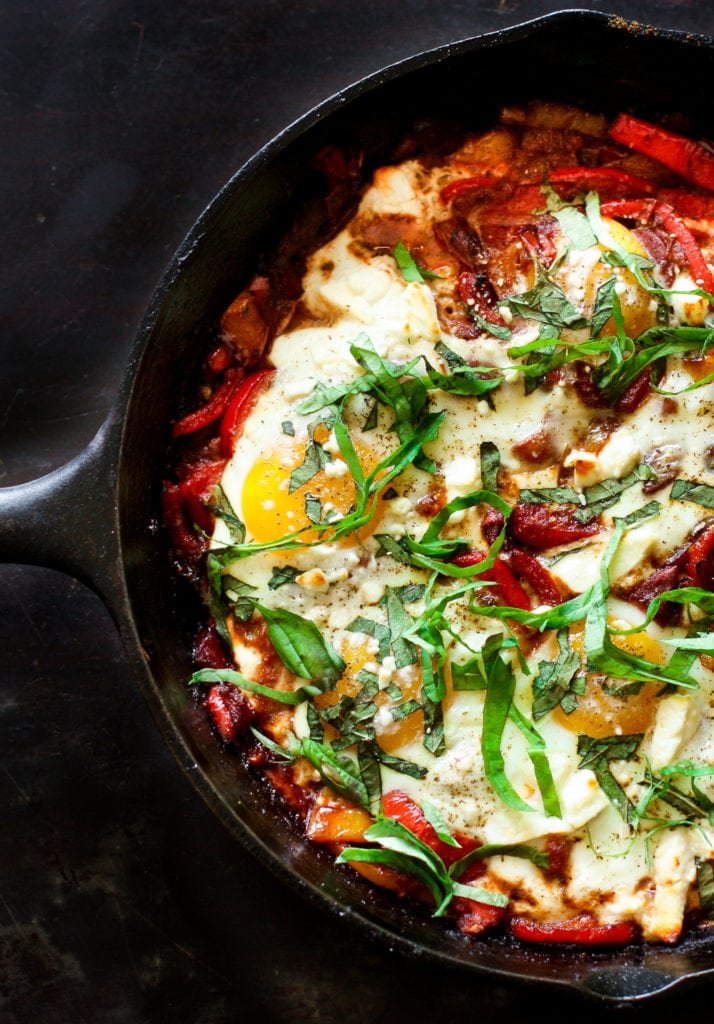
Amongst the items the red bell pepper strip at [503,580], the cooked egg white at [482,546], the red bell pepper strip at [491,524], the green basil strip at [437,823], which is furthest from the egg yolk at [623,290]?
the green basil strip at [437,823]

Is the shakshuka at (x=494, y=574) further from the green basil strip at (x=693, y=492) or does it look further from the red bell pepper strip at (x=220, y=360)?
the red bell pepper strip at (x=220, y=360)

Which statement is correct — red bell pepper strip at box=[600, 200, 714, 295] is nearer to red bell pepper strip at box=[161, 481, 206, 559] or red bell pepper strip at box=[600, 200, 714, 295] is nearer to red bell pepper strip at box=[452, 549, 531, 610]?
red bell pepper strip at box=[452, 549, 531, 610]

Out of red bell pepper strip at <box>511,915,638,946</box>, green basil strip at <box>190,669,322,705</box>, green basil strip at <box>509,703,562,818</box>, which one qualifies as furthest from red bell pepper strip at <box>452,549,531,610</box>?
red bell pepper strip at <box>511,915,638,946</box>

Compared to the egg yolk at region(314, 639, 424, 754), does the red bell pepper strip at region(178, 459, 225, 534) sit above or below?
above

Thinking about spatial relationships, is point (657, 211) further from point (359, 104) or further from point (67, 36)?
point (67, 36)


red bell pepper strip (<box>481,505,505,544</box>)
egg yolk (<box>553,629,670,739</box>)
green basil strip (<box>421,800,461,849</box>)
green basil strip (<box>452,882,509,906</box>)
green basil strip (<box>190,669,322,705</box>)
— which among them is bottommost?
green basil strip (<box>452,882,509,906</box>)

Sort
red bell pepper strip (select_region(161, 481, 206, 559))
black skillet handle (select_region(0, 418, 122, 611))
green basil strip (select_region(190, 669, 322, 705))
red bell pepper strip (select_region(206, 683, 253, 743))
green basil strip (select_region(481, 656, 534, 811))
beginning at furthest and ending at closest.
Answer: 1. red bell pepper strip (select_region(161, 481, 206, 559))
2. red bell pepper strip (select_region(206, 683, 253, 743))
3. green basil strip (select_region(190, 669, 322, 705))
4. green basil strip (select_region(481, 656, 534, 811))
5. black skillet handle (select_region(0, 418, 122, 611))

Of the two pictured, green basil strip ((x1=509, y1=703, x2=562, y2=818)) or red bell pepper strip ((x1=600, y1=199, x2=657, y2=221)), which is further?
red bell pepper strip ((x1=600, y1=199, x2=657, y2=221))
